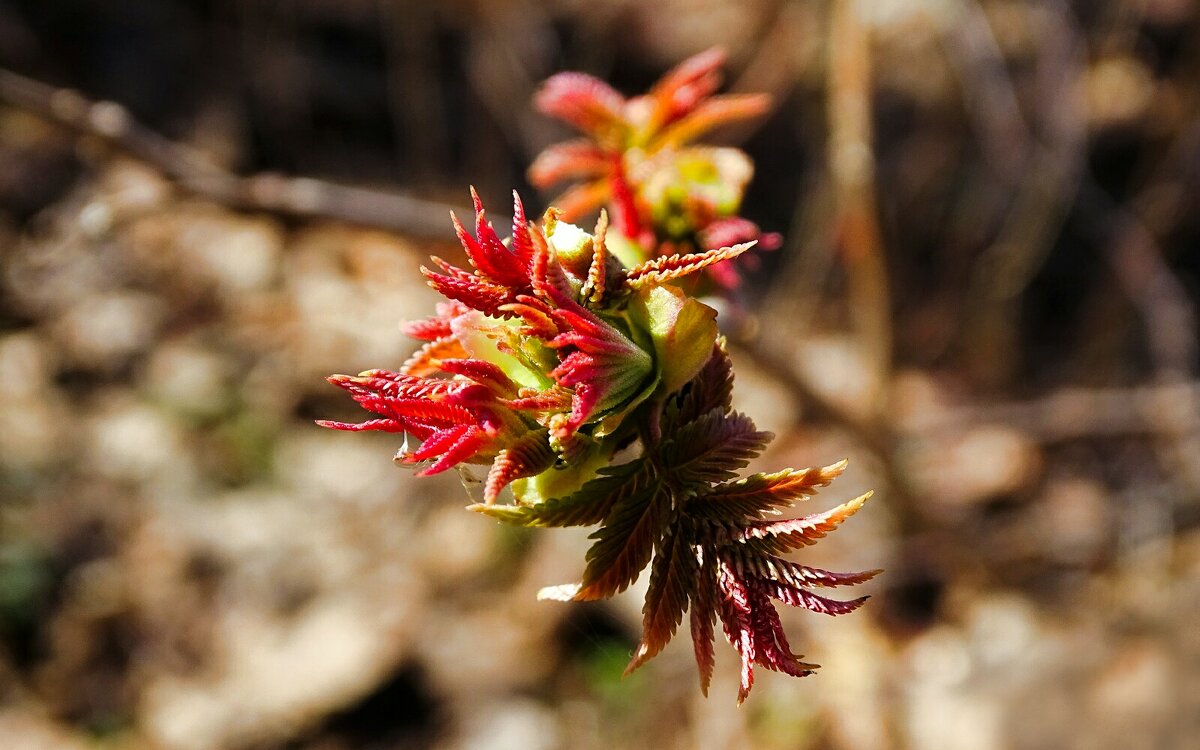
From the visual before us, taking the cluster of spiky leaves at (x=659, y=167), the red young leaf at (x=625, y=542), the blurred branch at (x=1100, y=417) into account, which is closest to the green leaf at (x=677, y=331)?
the red young leaf at (x=625, y=542)

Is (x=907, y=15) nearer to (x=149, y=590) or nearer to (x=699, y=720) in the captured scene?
(x=699, y=720)

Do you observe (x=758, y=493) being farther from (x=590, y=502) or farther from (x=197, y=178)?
(x=197, y=178)

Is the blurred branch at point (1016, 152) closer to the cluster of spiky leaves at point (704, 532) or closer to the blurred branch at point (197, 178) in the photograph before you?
the blurred branch at point (197, 178)

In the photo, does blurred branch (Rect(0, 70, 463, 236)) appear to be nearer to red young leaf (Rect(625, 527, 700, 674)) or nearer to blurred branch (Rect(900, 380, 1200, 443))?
red young leaf (Rect(625, 527, 700, 674))

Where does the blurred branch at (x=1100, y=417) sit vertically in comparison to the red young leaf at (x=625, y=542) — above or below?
above

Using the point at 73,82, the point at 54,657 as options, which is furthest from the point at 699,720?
the point at 73,82
